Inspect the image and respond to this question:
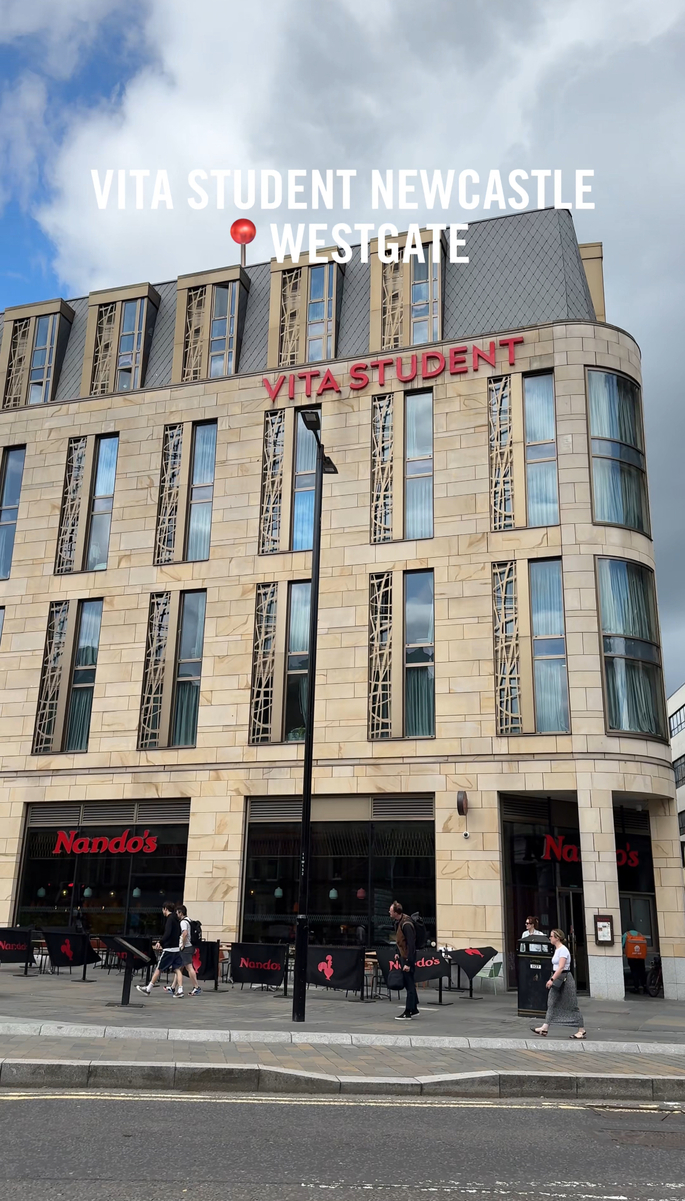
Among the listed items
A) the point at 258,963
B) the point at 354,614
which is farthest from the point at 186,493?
the point at 258,963

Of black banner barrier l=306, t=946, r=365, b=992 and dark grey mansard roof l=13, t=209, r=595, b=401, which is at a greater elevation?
dark grey mansard roof l=13, t=209, r=595, b=401

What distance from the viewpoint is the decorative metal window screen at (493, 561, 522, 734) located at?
24188 mm

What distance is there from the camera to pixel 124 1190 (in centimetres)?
609

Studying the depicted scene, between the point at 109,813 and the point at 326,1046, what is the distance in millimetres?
16322

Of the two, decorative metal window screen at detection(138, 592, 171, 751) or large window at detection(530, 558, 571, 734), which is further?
decorative metal window screen at detection(138, 592, 171, 751)

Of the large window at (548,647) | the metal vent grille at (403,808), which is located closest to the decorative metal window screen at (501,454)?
the large window at (548,647)

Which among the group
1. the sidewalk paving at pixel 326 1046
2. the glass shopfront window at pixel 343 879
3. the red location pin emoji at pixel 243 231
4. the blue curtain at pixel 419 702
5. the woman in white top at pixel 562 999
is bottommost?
the sidewalk paving at pixel 326 1046

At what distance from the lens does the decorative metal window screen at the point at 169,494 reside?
29.1 meters

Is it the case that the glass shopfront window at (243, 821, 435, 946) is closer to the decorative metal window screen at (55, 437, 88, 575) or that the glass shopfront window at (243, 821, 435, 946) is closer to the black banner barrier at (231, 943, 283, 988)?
the black banner barrier at (231, 943, 283, 988)

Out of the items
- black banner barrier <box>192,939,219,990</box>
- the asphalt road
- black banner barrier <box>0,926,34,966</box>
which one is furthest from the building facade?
the asphalt road

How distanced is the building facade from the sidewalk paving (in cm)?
635

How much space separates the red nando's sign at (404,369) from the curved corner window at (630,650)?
6727 millimetres

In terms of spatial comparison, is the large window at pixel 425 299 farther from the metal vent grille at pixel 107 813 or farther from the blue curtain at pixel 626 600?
the metal vent grille at pixel 107 813

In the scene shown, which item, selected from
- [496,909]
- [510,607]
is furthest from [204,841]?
[510,607]
